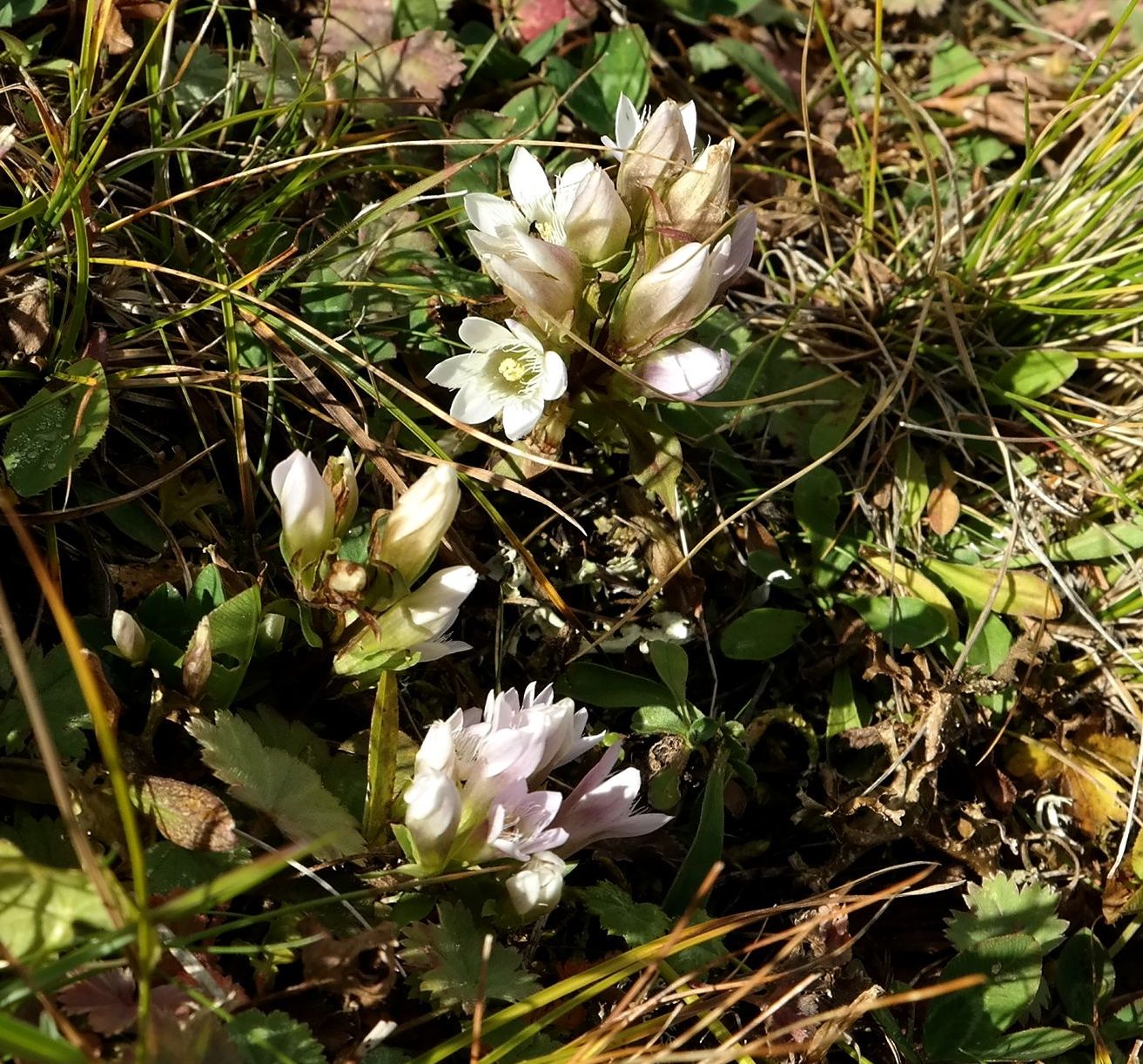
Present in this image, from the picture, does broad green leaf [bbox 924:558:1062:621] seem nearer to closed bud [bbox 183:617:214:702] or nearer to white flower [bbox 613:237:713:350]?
white flower [bbox 613:237:713:350]

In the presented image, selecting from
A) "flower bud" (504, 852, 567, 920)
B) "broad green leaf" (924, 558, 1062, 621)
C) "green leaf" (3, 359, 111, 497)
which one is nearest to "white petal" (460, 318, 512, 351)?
"green leaf" (3, 359, 111, 497)

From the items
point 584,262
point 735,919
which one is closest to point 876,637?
point 735,919

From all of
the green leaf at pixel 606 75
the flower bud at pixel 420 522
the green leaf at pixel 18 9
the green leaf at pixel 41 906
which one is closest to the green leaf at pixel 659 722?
the flower bud at pixel 420 522

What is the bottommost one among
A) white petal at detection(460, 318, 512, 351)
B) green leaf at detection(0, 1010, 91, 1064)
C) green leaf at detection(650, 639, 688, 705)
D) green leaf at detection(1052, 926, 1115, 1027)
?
green leaf at detection(1052, 926, 1115, 1027)

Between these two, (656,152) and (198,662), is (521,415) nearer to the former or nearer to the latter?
(656,152)

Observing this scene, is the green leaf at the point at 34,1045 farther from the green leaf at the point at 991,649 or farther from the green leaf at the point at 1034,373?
the green leaf at the point at 1034,373

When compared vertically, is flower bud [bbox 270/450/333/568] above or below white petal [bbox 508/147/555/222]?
below
